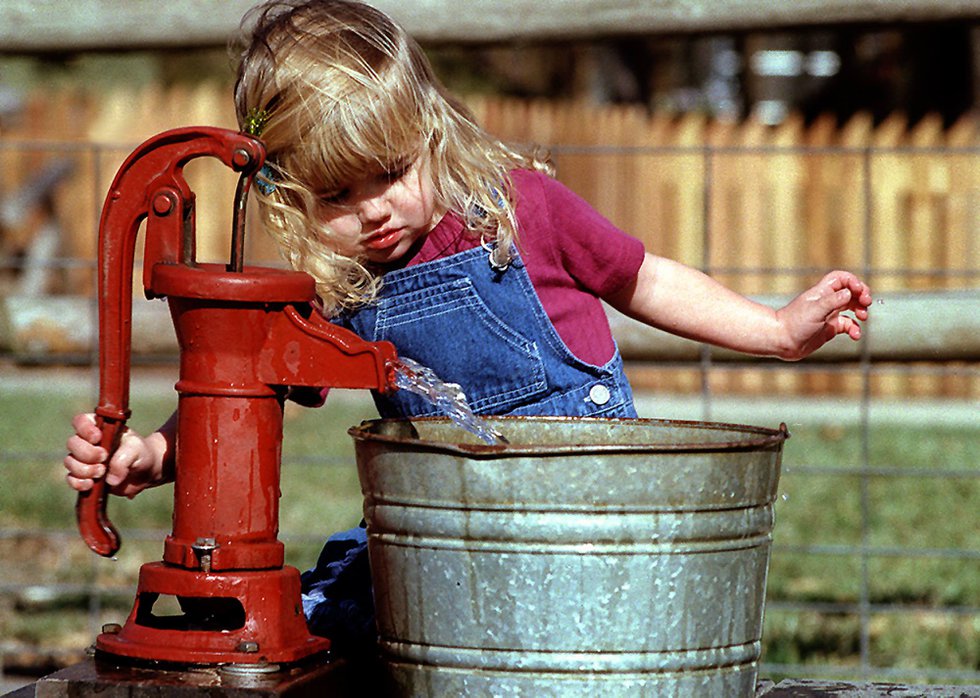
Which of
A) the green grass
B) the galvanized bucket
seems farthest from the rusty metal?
the green grass

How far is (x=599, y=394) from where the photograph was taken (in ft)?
7.72

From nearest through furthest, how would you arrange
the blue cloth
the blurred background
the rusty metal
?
the rusty metal → the blue cloth → the blurred background

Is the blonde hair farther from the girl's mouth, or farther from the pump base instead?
the pump base

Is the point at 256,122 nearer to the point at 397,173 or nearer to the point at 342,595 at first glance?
the point at 397,173

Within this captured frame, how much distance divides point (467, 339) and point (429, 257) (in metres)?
0.15

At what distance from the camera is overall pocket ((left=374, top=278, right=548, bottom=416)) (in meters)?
2.24

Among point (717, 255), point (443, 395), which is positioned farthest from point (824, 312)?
point (717, 255)

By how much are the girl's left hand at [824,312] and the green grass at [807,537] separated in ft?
1.91

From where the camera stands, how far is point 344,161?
2047 mm

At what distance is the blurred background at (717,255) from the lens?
3414 mm

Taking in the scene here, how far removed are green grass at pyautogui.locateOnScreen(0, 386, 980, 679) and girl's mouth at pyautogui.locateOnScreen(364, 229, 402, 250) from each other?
1.05m

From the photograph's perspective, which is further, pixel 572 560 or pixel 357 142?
pixel 357 142

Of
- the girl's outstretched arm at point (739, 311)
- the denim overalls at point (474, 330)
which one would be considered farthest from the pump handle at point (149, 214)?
the girl's outstretched arm at point (739, 311)

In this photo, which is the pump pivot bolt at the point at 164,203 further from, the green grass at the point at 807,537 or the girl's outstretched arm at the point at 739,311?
the green grass at the point at 807,537
